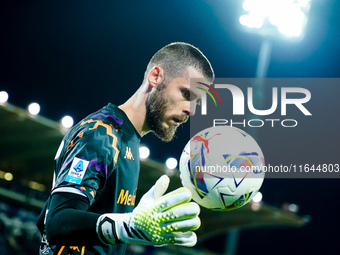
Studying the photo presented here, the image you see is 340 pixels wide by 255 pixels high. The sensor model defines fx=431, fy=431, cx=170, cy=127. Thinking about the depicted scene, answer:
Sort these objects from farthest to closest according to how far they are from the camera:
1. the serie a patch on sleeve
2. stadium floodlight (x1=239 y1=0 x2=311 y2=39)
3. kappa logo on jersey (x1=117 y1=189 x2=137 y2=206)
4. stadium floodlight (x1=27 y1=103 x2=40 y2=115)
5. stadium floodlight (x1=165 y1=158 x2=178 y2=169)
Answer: stadium floodlight (x1=239 y1=0 x2=311 y2=39) → stadium floodlight (x1=165 y1=158 x2=178 y2=169) → stadium floodlight (x1=27 y1=103 x2=40 y2=115) → kappa logo on jersey (x1=117 y1=189 x2=137 y2=206) → the serie a patch on sleeve

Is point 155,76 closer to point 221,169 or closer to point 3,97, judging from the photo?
point 221,169

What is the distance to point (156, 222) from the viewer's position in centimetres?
202

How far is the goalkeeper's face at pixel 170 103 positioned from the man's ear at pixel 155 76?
4 centimetres

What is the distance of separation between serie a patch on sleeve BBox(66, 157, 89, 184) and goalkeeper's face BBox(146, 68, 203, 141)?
102 centimetres

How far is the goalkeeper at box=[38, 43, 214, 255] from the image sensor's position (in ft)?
6.72

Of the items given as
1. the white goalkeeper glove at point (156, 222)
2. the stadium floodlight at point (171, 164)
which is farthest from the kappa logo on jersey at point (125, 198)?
the stadium floodlight at point (171, 164)

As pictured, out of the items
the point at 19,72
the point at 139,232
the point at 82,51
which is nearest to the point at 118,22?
the point at 82,51

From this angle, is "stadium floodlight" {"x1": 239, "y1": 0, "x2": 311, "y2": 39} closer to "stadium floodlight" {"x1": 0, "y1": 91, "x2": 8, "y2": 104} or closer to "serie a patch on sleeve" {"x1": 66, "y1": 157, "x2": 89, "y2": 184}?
"stadium floodlight" {"x1": 0, "y1": 91, "x2": 8, "y2": 104}

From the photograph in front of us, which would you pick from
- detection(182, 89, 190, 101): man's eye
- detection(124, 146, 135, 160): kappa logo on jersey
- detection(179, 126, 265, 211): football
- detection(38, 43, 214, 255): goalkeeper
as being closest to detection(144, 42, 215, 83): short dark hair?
detection(38, 43, 214, 255): goalkeeper

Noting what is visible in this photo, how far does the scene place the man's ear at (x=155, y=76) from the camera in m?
3.27

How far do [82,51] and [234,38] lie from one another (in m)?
7.82

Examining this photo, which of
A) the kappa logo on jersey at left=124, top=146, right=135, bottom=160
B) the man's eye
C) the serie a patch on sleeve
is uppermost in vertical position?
the man's eye

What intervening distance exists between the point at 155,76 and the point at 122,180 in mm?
965

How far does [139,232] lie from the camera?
203 cm
